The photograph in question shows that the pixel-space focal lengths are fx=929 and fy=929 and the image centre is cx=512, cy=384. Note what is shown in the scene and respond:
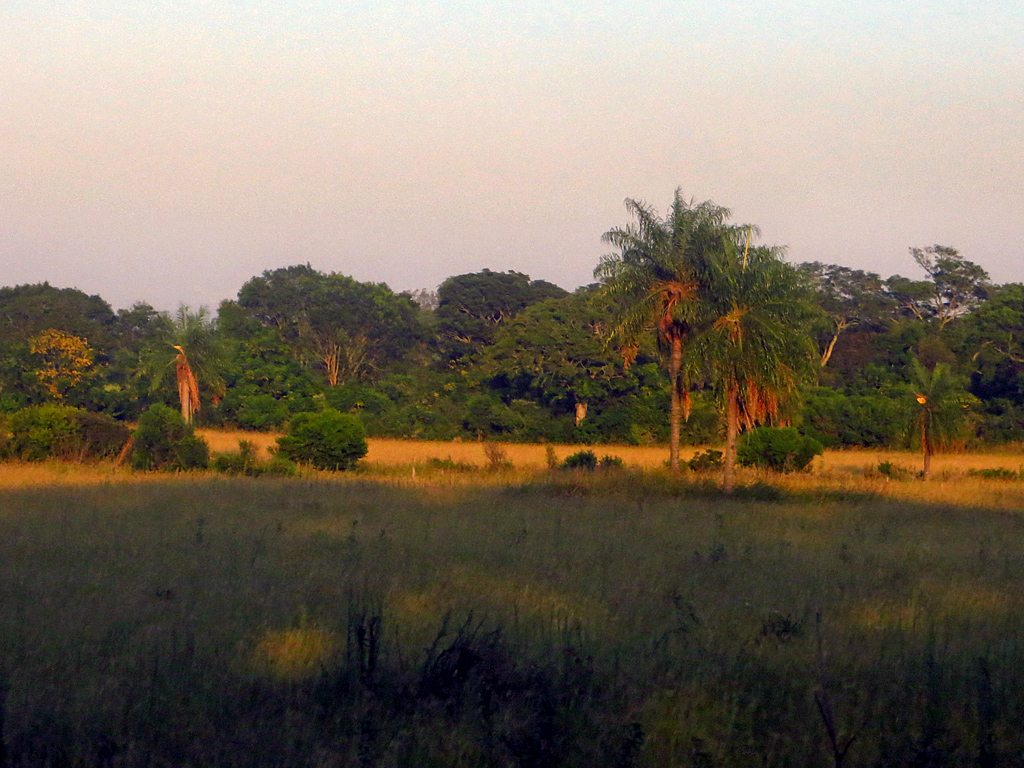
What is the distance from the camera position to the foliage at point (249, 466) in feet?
76.8

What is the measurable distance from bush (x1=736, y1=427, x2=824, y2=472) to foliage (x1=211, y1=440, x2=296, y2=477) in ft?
42.3

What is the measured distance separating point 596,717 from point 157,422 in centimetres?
2134

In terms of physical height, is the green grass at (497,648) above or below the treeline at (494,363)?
below

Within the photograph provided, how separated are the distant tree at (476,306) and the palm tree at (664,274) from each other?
108ft

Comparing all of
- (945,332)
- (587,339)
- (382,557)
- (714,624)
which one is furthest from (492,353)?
(714,624)

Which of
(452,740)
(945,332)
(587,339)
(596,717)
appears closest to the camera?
(452,740)

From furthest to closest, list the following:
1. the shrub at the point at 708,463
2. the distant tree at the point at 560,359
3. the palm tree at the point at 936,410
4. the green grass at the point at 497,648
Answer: the distant tree at the point at 560,359 → the shrub at the point at 708,463 → the palm tree at the point at 936,410 → the green grass at the point at 497,648

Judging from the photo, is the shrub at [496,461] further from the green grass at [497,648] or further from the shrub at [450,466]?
the green grass at [497,648]

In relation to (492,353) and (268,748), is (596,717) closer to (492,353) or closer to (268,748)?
(268,748)

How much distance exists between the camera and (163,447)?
2388 cm

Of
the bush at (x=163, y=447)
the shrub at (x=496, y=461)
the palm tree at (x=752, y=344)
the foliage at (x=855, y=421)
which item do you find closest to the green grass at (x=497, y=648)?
the palm tree at (x=752, y=344)

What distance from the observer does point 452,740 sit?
4730 millimetres

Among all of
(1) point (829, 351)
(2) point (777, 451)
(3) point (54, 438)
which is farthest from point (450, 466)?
(1) point (829, 351)

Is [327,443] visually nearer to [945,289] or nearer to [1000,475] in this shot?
[1000,475]
